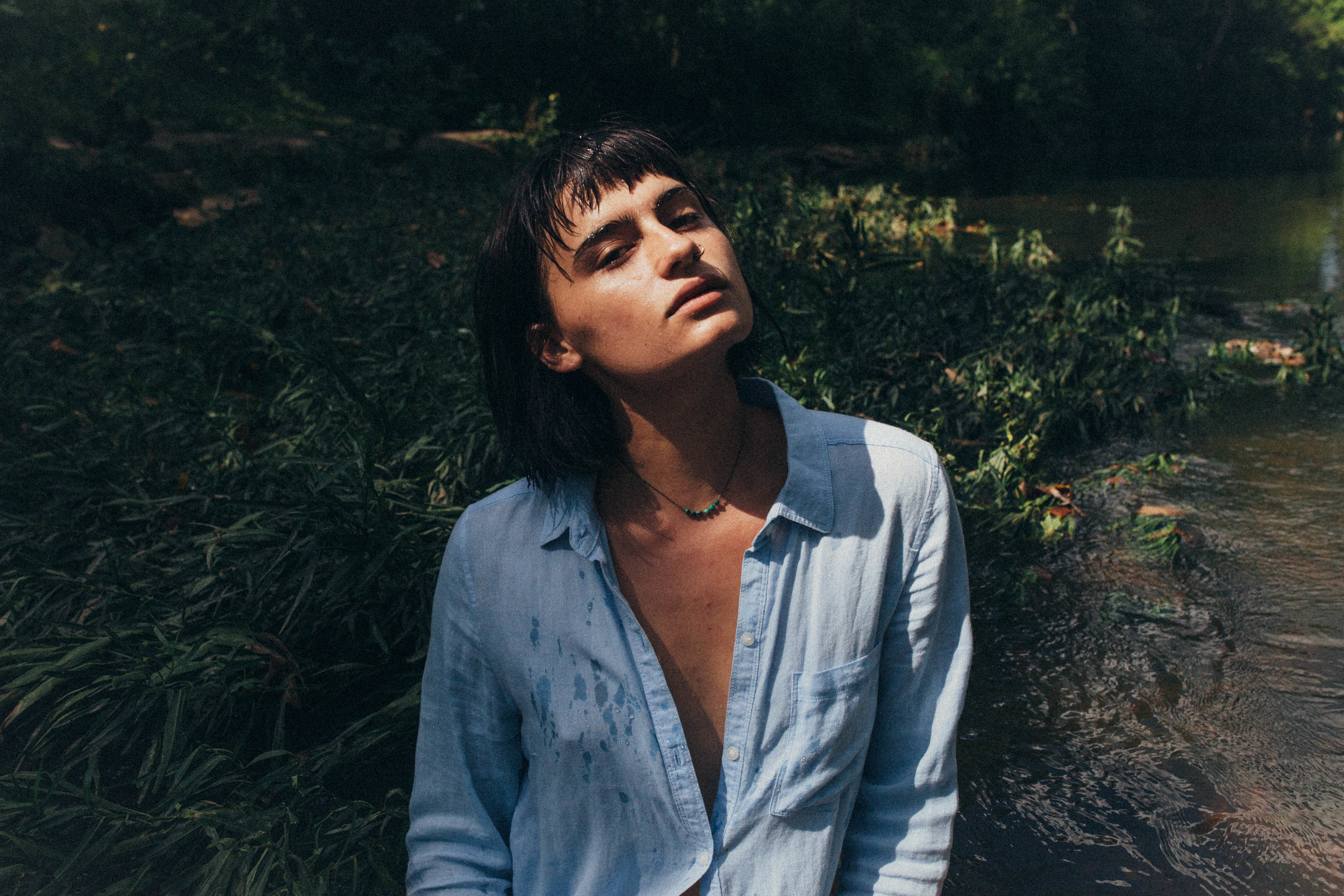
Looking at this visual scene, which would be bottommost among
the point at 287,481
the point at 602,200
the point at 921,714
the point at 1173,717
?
the point at 1173,717

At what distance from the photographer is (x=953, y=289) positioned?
17.2 feet

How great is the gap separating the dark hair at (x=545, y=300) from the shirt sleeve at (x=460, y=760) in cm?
22

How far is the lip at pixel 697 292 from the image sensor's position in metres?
1.45

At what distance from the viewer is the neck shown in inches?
61.7

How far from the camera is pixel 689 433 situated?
5.19 feet

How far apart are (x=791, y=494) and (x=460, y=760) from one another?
0.64 m

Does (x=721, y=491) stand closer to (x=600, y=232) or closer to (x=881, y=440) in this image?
(x=881, y=440)

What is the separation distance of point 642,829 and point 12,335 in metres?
4.80

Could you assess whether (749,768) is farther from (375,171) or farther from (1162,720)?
(375,171)

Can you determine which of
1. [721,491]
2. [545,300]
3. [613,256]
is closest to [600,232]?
[613,256]

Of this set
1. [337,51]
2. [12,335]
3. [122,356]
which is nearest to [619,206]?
[122,356]

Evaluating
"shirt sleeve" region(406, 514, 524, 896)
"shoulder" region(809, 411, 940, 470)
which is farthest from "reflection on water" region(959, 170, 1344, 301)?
"shirt sleeve" region(406, 514, 524, 896)

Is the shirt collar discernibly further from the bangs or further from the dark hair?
the bangs

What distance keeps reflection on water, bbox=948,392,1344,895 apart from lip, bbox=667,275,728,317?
1.46 meters
